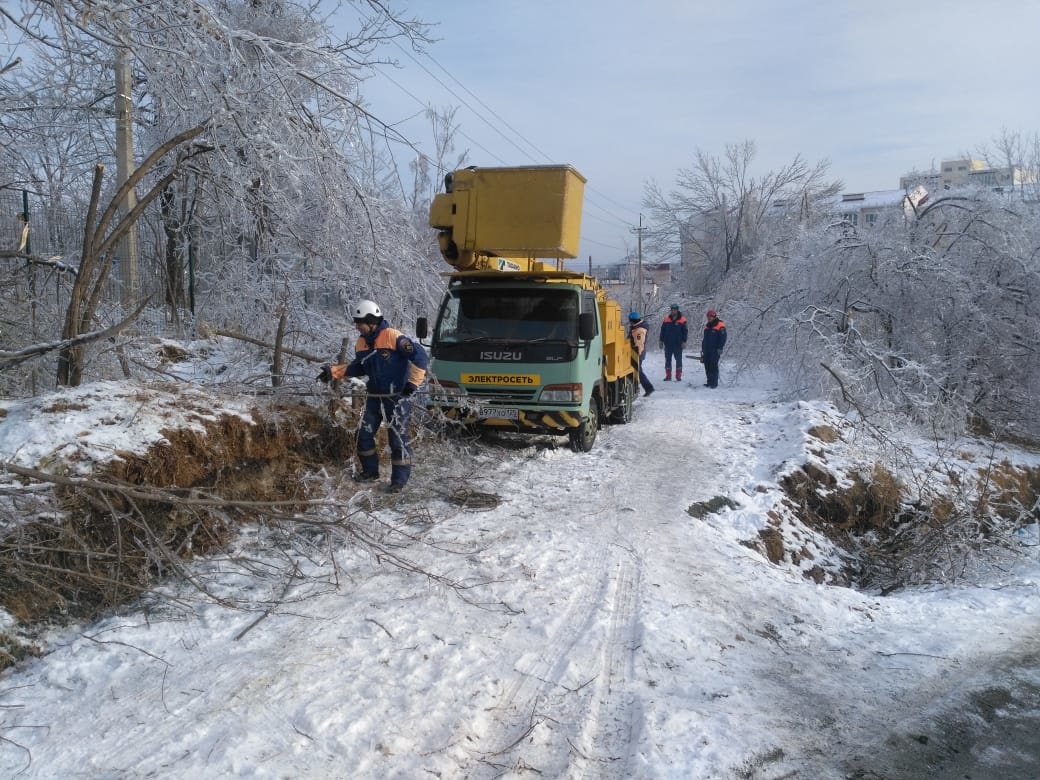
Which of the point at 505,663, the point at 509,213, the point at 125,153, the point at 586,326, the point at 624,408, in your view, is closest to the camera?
the point at 505,663

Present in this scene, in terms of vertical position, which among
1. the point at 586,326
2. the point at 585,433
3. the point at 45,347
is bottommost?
the point at 585,433

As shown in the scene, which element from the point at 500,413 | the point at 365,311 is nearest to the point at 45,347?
the point at 365,311

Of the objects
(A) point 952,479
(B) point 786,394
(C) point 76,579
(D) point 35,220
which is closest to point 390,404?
(C) point 76,579

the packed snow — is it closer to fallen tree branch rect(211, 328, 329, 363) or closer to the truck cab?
fallen tree branch rect(211, 328, 329, 363)

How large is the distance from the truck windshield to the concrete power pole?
385 cm

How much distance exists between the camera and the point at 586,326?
350 inches

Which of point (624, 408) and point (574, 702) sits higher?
point (624, 408)

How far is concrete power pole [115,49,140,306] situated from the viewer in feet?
22.9

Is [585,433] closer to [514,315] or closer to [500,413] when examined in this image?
[500,413]

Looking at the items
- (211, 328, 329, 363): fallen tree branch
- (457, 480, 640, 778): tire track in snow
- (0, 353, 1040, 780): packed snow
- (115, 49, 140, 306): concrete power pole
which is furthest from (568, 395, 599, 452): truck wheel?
(115, 49, 140, 306): concrete power pole

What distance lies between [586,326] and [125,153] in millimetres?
5798

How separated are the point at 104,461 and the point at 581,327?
5.61 metres

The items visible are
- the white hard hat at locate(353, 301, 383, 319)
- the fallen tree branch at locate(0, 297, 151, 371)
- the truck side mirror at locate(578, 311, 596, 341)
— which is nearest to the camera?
the fallen tree branch at locate(0, 297, 151, 371)

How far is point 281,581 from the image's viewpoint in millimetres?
4902
